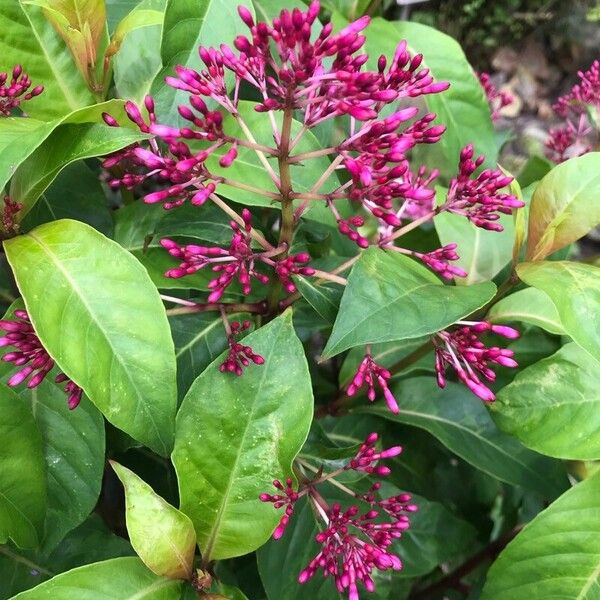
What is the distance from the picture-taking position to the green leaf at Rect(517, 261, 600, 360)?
74 centimetres

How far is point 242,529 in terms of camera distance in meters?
0.82

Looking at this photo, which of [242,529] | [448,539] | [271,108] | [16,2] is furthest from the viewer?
[448,539]

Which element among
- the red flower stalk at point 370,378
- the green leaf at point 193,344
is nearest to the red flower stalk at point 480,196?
the red flower stalk at point 370,378

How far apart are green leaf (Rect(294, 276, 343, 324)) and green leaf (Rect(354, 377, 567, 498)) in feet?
1.18

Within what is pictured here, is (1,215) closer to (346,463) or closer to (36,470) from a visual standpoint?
(36,470)

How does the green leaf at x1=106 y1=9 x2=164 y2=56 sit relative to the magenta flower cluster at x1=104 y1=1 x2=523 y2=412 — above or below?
above

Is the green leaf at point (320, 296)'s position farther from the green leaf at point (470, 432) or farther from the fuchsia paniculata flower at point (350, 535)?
the green leaf at point (470, 432)

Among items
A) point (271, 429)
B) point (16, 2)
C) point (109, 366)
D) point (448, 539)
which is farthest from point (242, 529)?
point (16, 2)

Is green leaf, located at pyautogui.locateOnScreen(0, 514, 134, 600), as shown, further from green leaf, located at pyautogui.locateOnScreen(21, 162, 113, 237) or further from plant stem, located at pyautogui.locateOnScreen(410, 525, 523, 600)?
plant stem, located at pyautogui.locateOnScreen(410, 525, 523, 600)

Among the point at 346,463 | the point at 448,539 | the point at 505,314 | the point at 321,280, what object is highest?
the point at 321,280

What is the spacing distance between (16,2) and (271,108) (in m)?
0.48

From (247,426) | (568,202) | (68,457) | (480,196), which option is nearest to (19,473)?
(68,457)

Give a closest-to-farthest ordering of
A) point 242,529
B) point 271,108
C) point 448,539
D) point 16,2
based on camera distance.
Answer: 1. point 271,108
2. point 242,529
3. point 16,2
4. point 448,539

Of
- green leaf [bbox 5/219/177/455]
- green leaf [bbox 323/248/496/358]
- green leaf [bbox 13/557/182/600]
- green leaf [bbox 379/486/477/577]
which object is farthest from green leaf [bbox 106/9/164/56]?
green leaf [bbox 379/486/477/577]
